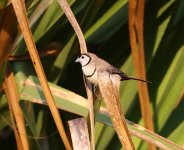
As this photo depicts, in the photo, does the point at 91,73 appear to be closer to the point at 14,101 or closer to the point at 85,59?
the point at 85,59

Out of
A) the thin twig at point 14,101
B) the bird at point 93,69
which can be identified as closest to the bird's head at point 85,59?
the bird at point 93,69

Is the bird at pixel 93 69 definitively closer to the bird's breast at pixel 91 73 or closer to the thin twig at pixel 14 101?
the bird's breast at pixel 91 73

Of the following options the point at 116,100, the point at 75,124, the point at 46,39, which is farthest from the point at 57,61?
the point at 116,100

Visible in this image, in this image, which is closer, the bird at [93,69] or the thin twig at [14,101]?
the bird at [93,69]

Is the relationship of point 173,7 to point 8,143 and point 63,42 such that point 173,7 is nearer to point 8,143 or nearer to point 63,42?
point 63,42

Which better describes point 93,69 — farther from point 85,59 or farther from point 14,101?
point 14,101

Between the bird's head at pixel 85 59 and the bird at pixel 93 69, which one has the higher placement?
the bird's head at pixel 85 59

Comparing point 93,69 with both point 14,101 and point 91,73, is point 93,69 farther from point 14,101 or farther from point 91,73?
point 14,101

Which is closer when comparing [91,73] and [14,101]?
[91,73]

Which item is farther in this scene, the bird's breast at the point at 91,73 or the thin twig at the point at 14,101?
the thin twig at the point at 14,101

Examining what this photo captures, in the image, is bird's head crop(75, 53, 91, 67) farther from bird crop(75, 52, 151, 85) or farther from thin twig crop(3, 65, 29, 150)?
thin twig crop(3, 65, 29, 150)

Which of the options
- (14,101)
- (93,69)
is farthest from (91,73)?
(14,101)

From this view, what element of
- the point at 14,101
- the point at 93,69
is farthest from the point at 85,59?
the point at 14,101
